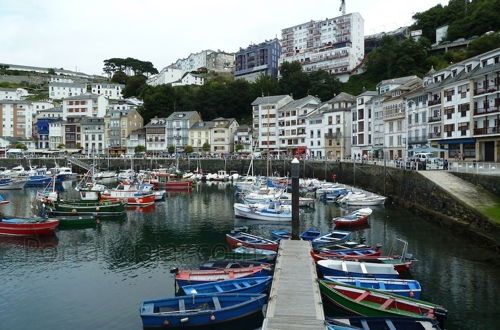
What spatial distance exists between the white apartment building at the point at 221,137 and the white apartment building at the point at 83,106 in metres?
41.5

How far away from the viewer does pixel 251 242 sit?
2884 centimetres

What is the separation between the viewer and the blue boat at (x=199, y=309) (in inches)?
683

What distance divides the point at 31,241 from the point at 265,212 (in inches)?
848

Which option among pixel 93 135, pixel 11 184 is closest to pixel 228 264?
pixel 11 184

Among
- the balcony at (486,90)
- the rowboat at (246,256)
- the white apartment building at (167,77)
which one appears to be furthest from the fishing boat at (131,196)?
the white apartment building at (167,77)

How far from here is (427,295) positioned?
69.7ft

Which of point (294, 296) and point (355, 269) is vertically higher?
point (294, 296)

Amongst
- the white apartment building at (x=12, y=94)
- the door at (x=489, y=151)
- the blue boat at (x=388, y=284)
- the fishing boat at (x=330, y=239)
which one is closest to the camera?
the blue boat at (x=388, y=284)

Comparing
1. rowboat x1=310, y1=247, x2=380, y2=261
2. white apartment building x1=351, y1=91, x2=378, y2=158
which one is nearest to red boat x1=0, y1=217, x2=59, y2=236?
rowboat x1=310, y1=247, x2=380, y2=261

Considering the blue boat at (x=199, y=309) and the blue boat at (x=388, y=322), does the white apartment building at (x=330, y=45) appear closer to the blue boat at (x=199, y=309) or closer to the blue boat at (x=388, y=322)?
the blue boat at (x=199, y=309)

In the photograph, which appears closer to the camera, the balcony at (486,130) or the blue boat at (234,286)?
the blue boat at (234,286)

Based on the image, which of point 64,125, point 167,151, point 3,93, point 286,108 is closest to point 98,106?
point 64,125

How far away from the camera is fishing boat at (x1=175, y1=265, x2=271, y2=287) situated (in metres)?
21.4

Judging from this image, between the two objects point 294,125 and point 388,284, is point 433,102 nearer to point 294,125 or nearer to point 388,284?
point 294,125
